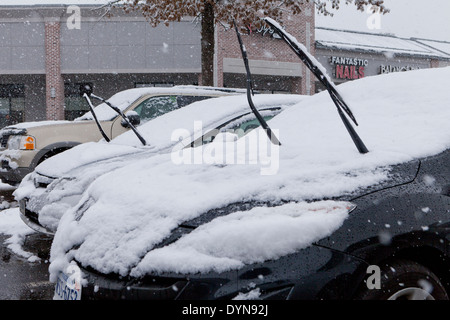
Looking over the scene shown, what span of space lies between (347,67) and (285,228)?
75.7ft

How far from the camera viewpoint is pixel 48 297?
11.3ft

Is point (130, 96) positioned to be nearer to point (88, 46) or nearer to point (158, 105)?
point (158, 105)

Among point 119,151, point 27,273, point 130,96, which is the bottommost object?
point 27,273

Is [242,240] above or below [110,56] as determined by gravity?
below

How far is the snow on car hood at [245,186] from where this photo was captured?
201 cm

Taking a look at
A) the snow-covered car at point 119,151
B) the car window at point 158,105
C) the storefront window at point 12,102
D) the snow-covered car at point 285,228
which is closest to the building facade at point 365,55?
the storefront window at point 12,102

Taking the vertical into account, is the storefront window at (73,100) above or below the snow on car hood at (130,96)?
below

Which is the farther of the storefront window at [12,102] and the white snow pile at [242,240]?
the storefront window at [12,102]

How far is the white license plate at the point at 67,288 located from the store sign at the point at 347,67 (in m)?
22.4

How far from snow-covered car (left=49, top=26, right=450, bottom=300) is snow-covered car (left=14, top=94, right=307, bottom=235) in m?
1.55

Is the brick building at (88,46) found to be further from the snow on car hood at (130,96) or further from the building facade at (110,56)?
the snow on car hood at (130,96)

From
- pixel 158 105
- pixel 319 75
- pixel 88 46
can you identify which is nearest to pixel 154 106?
pixel 158 105

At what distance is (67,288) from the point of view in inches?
90.7

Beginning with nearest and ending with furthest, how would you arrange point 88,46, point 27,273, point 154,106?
point 27,273, point 154,106, point 88,46
